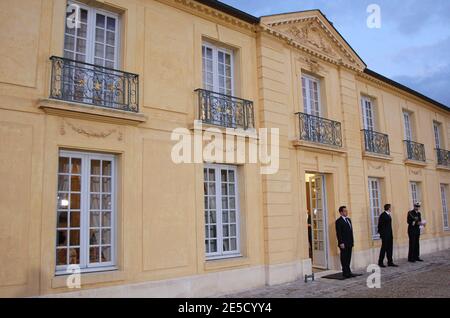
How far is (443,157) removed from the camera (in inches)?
675

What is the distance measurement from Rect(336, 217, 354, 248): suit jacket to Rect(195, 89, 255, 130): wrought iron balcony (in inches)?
132

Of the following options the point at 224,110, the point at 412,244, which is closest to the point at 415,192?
the point at 412,244

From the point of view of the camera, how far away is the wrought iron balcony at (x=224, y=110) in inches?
328

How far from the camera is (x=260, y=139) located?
368 inches

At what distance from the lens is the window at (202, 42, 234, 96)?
8883mm

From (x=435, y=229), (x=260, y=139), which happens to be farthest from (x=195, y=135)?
(x=435, y=229)

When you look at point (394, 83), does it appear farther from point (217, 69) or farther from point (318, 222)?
point (217, 69)

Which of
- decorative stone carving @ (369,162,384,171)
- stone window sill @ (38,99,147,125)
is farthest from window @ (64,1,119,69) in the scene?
decorative stone carving @ (369,162,384,171)

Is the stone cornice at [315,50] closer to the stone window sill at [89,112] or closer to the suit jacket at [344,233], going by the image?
the stone window sill at [89,112]

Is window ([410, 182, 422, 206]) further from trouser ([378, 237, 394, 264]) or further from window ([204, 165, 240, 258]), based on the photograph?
window ([204, 165, 240, 258])

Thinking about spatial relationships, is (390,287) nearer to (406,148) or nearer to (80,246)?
(80,246)

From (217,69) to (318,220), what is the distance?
522cm

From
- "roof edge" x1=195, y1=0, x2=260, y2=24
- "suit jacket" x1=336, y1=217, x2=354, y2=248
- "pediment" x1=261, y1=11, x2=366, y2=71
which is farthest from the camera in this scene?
"pediment" x1=261, y1=11, x2=366, y2=71
